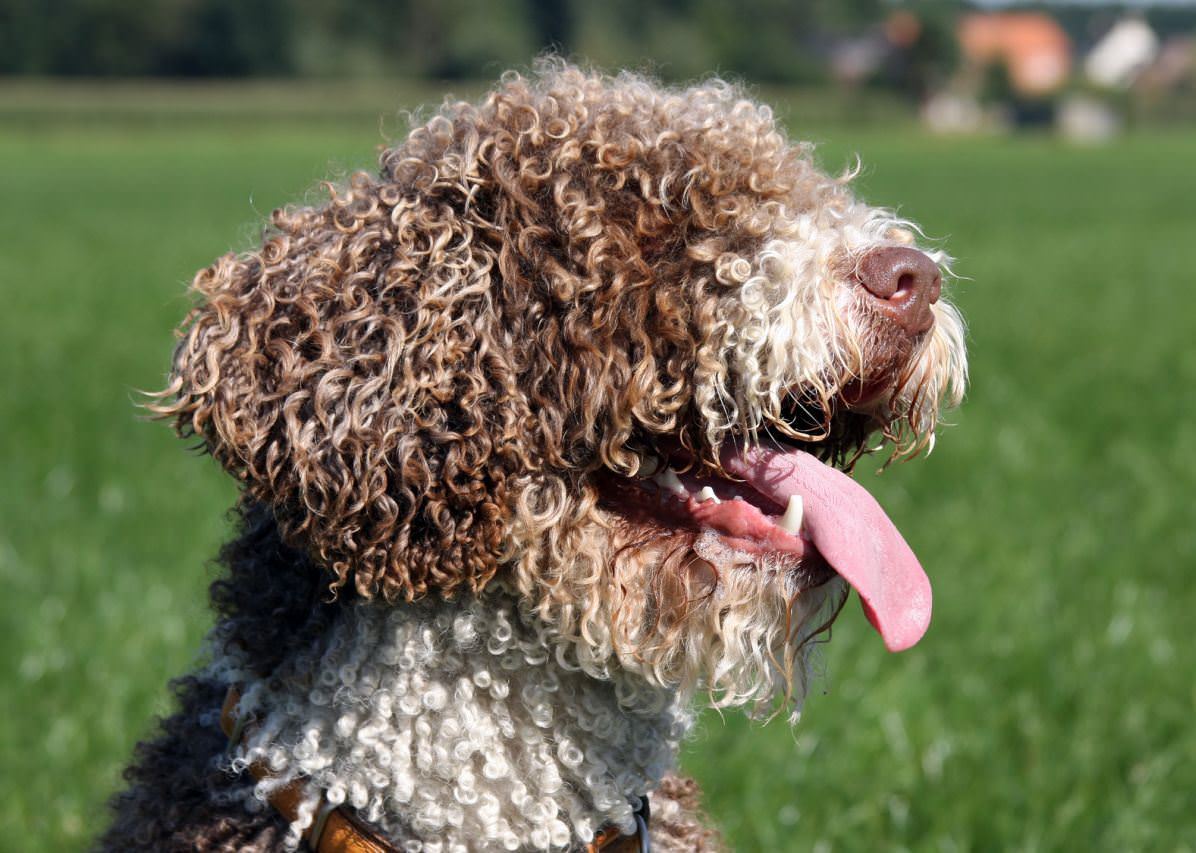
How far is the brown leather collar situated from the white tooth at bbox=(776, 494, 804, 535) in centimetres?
65

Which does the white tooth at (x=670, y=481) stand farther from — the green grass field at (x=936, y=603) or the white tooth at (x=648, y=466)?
the green grass field at (x=936, y=603)

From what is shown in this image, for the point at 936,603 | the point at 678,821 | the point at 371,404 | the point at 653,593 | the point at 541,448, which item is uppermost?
the point at 371,404

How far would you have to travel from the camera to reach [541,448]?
234cm

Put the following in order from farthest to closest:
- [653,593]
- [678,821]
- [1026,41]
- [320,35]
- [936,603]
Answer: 1. [1026,41]
2. [320,35]
3. [936,603]
4. [678,821]
5. [653,593]

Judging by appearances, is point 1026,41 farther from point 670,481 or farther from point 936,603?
point 670,481

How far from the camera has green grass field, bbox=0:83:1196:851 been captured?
4.10 m

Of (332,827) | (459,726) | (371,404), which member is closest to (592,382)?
(371,404)

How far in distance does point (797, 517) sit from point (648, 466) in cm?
27

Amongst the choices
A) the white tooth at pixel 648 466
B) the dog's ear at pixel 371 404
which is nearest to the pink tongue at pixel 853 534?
the white tooth at pixel 648 466

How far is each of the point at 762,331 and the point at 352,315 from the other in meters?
0.65

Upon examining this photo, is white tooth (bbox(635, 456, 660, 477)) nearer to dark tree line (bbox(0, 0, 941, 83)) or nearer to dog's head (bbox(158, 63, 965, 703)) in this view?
dog's head (bbox(158, 63, 965, 703))

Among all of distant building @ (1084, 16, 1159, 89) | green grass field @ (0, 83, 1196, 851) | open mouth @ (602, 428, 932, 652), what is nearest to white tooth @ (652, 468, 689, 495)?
open mouth @ (602, 428, 932, 652)

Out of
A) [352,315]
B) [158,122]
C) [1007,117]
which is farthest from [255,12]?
[352,315]

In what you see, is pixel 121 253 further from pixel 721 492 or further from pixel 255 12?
pixel 255 12
